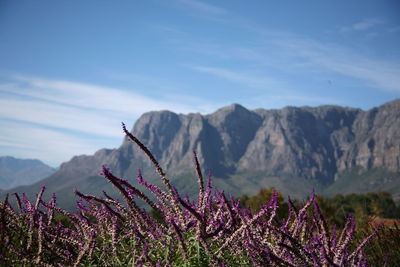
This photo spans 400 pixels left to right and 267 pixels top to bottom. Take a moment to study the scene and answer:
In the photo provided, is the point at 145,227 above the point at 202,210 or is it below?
Result: below

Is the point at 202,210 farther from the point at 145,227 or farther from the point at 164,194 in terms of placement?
the point at 145,227

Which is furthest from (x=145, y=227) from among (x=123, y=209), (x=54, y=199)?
(x=54, y=199)

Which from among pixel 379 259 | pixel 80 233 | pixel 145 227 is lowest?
pixel 379 259

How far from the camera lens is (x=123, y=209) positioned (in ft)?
12.9

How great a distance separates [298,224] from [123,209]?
2.03m

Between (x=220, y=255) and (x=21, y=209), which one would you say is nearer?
(x=220, y=255)

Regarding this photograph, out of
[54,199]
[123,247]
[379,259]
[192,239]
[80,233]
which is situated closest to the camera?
[192,239]

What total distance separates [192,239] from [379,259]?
4223mm

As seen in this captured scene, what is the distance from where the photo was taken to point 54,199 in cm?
428

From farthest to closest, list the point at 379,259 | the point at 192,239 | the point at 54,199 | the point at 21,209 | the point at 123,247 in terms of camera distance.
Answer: the point at 379,259 → the point at 21,209 → the point at 54,199 → the point at 123,247 → the point at 192,239

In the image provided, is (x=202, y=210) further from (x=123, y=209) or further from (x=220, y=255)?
(x=123, y=209)

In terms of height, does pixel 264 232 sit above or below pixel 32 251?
above

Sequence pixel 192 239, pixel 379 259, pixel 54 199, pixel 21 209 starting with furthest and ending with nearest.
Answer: pixel 379 259
pixel 21 209
pixel 54 199
pixel 192 239

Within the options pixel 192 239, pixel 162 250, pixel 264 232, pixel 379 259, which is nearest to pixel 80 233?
pixel 162 250
